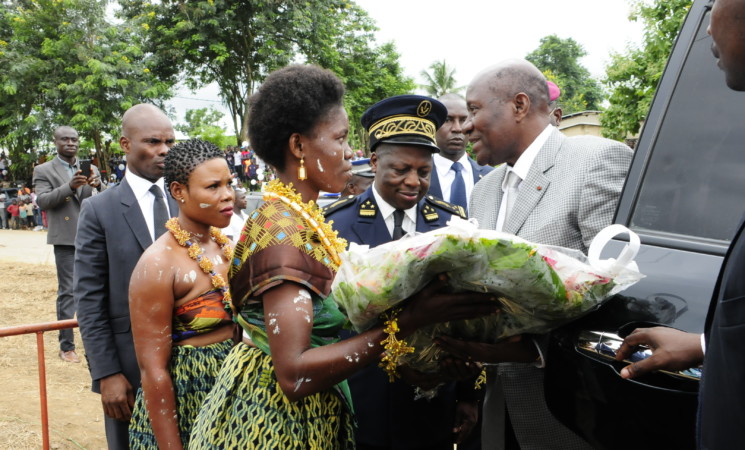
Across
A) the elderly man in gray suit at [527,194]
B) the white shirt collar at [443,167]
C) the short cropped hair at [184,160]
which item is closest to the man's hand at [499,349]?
the elderly man in gray suit at [527,194]

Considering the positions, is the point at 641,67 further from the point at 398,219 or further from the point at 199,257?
the point at 199,257

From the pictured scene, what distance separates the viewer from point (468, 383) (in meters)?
2.70

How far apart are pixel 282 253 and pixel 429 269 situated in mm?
488

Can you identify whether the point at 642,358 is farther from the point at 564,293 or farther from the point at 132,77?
the point at 132,77

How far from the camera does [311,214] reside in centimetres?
188

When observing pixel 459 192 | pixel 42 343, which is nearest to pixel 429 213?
pixel 459 192

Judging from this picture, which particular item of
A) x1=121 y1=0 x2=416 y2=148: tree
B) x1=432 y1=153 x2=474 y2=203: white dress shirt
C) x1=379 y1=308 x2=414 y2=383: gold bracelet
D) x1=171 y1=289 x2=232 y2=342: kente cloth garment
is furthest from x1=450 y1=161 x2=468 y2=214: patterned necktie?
x1=121 y1=0 x2=416 y2=148: tree

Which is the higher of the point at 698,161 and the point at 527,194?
the point at 698,161

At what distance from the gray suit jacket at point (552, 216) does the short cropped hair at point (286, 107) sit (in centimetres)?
82

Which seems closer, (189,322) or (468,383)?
(189,322)

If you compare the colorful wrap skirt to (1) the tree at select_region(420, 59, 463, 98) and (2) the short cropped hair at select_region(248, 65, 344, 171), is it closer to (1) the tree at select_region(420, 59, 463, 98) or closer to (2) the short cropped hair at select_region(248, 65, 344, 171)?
(2) the short cropped hair at select_region(248, 65, 344, 171)

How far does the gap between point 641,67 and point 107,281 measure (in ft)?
36.4

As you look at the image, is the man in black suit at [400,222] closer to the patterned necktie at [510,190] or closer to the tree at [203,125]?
the patterned necktie at [510,190]

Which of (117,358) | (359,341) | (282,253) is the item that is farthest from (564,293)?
(117,358)
